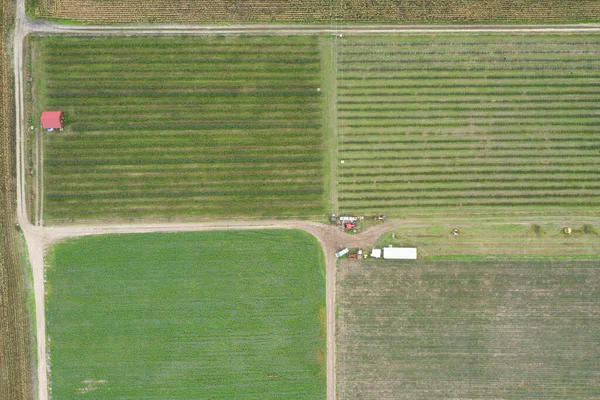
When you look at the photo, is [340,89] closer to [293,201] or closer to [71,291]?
[293,201]

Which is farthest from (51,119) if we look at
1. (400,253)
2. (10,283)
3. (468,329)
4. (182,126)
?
(468,329)

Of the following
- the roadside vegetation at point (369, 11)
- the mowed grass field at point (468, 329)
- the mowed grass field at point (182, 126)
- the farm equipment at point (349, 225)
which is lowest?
the mowed grass field at point (468, 329)

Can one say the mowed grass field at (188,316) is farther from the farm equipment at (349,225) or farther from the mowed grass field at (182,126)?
the mowed grass field at (182,126)

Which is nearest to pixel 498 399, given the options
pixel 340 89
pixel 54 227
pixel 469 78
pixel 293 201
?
pixel 293 201

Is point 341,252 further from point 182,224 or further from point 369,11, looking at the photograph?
point 369,11

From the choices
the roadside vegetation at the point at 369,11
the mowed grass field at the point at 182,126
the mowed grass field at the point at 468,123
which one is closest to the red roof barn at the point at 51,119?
the mowed grass field at the point at 182,126

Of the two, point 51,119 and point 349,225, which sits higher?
point 51,119
